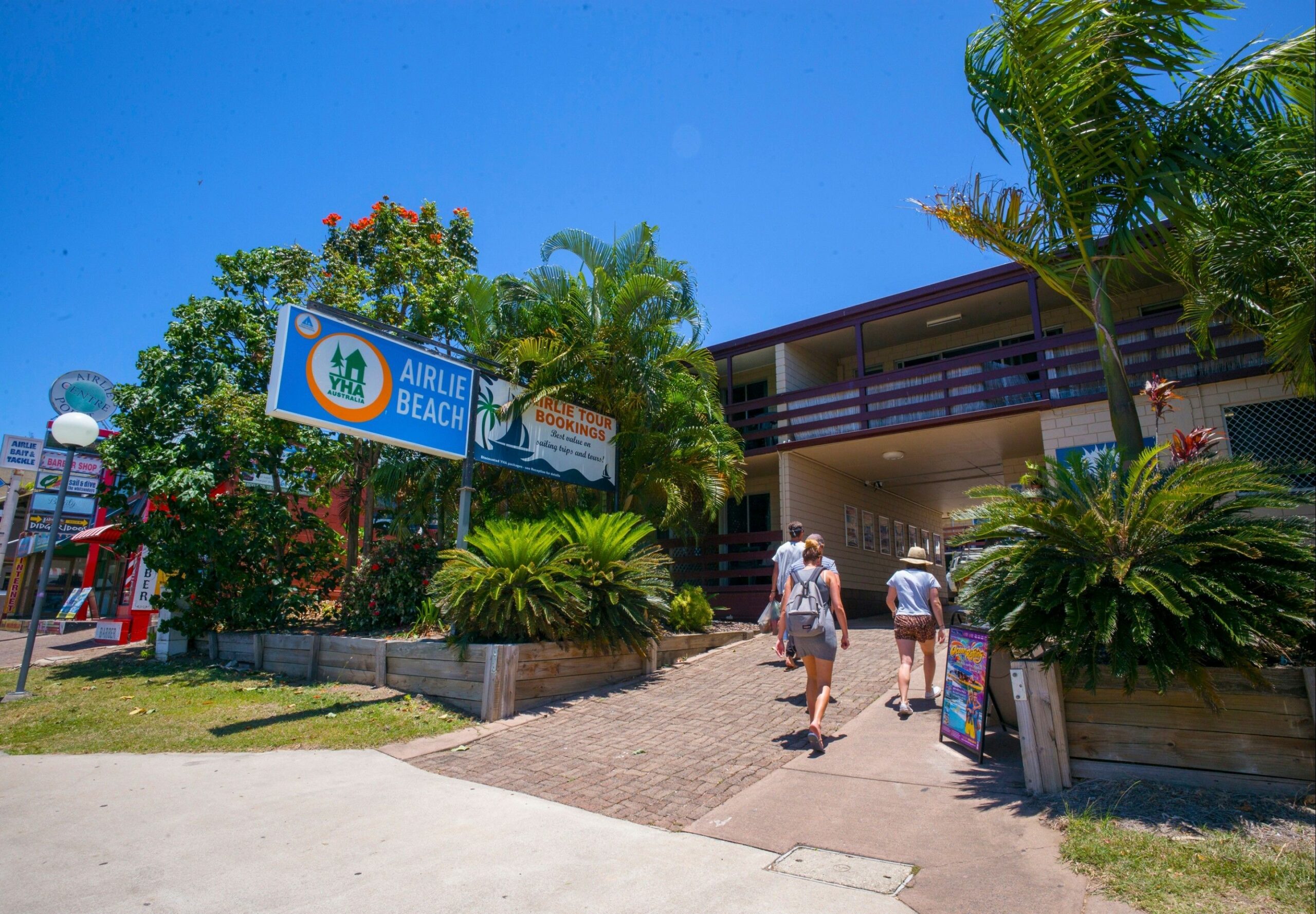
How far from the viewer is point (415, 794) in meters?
5.44

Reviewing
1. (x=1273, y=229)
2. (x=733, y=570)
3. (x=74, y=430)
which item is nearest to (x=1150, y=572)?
Answer: (x=1273, y=229)

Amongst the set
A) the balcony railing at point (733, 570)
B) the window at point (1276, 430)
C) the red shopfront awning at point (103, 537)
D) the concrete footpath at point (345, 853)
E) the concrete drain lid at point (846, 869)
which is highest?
the window at point (1276, 430)

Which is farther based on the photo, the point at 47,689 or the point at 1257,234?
the point at 47,689

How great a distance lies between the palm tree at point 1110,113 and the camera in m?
6.05

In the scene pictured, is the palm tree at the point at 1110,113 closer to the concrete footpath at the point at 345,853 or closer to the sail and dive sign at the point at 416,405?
the concrete footpath at the point at 345,853

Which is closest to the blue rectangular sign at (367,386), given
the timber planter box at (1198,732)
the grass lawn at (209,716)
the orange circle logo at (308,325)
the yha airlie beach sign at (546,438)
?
the orange circle logo at (308,325)

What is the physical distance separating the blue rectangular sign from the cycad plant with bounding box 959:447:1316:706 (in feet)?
21.0

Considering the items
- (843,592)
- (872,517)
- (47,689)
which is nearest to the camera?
(47,689)

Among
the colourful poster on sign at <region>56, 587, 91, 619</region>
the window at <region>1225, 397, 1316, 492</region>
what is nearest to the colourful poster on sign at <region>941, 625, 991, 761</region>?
the window at <region>1225, 397, 1316, 492</region>

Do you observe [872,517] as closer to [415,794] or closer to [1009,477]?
[1009,477]

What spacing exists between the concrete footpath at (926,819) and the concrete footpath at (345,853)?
352 millimetres

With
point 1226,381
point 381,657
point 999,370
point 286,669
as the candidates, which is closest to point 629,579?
point 381,657

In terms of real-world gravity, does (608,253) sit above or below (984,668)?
above

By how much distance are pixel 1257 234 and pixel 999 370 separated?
6.95 metres
